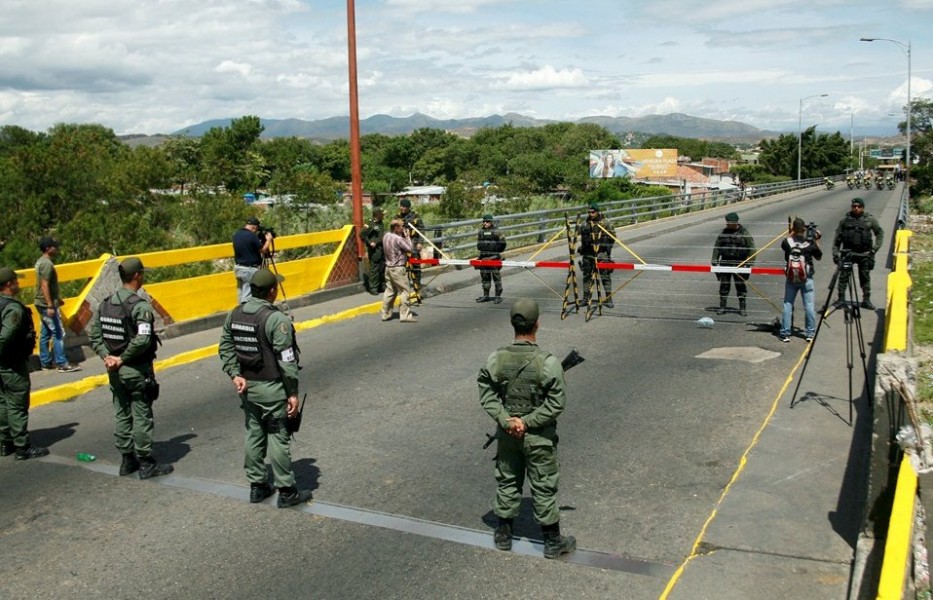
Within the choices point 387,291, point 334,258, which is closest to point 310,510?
point 387,291

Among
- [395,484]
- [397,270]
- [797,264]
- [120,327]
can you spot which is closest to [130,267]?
[120,327]

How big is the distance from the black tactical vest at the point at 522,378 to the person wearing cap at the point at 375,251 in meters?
10.9

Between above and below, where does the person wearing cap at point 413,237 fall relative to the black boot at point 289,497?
above

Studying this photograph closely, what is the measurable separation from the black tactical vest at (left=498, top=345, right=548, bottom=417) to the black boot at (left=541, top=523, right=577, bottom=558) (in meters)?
0.78

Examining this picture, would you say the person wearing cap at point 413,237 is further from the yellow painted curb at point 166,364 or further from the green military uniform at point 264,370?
the green military uniform at point 264,370

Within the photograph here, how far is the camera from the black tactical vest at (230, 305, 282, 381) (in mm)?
6086

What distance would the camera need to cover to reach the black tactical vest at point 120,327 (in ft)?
22.4

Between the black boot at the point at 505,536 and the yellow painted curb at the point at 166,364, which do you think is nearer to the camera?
the black boot at the point at 505,536

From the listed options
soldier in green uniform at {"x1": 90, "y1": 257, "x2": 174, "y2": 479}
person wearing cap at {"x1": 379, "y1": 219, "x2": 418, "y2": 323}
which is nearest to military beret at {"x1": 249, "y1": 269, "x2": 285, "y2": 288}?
soldier in green uniform at {"x1": 90, "y1": 257, "x2": 174, "y2": 479}

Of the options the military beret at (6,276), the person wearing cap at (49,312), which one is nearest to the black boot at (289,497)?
the military beret at (6,276)

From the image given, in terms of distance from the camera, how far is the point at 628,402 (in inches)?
352

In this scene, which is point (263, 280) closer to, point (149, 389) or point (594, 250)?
point (149, 389)

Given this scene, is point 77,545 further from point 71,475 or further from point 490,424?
point 490,424

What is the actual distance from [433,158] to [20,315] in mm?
139185
